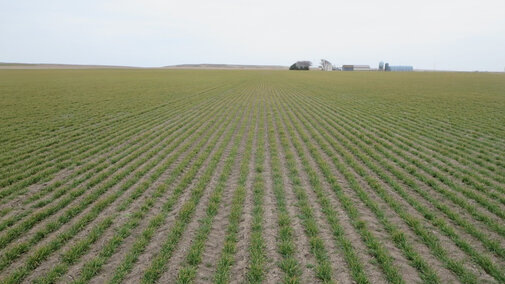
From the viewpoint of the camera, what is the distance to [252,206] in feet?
23.3

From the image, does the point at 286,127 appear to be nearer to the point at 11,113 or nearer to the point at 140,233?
the point at 140,233

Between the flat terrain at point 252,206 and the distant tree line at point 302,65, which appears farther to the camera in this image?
the distant tree line at point 302,65

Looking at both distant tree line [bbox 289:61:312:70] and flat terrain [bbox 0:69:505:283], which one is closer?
flat terrain [bbox 0:69:505:283]

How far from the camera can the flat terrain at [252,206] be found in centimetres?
484

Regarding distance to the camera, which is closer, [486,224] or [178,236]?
[178,236]

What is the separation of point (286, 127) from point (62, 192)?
12193 millimetres

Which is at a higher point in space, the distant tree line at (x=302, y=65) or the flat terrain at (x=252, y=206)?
the distant tree line at (x=302, y=65)

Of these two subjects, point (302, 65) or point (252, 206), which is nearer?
point (252, 206)

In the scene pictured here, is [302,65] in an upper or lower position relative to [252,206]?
upper

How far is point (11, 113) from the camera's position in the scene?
19.3 m

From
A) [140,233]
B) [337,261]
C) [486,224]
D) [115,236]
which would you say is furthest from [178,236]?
[486,224]

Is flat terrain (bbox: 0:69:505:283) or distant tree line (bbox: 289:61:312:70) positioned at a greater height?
distant tree line (bbox: 289:61:312:70)

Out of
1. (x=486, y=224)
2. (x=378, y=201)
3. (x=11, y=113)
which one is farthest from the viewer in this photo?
(x=11, y=113)

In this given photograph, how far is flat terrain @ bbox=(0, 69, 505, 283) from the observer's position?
4.84 m
